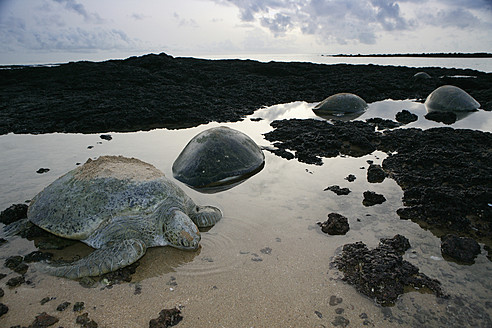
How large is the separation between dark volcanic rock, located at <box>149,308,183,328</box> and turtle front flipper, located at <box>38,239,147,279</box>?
2.79ft

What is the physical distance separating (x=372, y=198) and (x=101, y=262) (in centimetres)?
377

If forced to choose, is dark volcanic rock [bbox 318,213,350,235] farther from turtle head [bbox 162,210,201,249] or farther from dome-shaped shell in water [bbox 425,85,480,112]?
dome-shaped shell in water [bbox 425,85,480,112]

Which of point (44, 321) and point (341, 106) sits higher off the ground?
point (44, 321)

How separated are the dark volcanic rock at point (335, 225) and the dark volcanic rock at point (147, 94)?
22.2ft

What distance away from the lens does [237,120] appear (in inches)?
400

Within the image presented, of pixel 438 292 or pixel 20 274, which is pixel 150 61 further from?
pixel 438 292

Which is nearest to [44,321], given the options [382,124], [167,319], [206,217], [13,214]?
[167,319]

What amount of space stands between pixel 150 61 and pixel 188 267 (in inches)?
853

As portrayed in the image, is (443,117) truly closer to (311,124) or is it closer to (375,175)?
(311,124)

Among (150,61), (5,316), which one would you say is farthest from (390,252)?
(150,61)

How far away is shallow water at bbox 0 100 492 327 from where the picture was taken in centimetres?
249

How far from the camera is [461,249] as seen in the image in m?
3.12

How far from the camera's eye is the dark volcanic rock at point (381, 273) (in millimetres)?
2682

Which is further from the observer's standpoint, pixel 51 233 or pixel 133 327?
pixel 51 233
